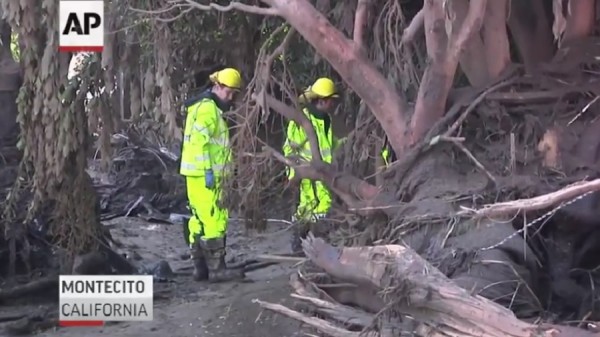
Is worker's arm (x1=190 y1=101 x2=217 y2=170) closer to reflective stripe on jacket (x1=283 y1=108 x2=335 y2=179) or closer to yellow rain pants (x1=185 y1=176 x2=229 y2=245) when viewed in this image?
yellow rain pants (x1=185 y1=176 x2=229 y2=245)

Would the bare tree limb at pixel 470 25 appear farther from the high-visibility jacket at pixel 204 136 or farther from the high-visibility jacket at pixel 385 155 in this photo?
the high-visibility jacket at pixel 204 136

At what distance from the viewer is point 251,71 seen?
7734 mm

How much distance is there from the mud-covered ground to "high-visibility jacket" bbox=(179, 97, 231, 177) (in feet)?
2.96

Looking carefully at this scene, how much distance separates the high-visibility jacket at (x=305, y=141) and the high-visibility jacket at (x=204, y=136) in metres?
0.55

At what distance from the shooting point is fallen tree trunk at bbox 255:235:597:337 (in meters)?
3.22

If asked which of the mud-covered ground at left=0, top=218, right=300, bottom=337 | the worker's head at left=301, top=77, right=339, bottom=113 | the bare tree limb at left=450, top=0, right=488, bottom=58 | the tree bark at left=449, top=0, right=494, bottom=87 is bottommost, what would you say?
the mud-covered ground at left=0, top=218, right=300, bottom=337

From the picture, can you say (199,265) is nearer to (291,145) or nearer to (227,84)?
(227,84)

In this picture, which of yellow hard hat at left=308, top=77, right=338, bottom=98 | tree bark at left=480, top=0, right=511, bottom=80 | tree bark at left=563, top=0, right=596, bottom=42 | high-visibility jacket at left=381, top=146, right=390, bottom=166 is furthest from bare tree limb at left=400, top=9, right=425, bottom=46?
yellow hard hat at left=308, top=77, right=338, bottom=98

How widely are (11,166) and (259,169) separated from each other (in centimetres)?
223

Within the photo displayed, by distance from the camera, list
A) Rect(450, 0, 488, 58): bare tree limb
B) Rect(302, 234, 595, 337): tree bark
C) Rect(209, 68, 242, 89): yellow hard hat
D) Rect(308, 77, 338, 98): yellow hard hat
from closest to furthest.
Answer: Rect(302, 234, 595, 337): tree bark, Rect(450, 0, 488, 58): bare tree limb, Rect(209, 68, 242, 89): yellow hard hat, Rect(308, 77, 338, 98): yellow hard hat

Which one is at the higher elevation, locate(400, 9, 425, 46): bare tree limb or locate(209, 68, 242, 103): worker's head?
locate(400, 9, 425, 46): bare tree limb

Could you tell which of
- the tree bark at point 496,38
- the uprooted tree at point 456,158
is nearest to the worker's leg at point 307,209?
the uprooted tree at point 456,158

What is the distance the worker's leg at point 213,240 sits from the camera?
23.8 ft

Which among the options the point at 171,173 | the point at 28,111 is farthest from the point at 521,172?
the point at 171,173
